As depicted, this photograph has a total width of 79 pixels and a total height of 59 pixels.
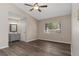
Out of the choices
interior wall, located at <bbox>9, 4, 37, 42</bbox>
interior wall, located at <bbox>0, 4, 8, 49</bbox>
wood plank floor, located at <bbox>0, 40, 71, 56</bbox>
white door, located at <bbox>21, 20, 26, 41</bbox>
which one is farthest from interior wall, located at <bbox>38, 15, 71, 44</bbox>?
interior wall, located at <bbox>0, 4, 8, 49</bbox>

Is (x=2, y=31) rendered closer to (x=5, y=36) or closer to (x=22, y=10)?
(x=5, y=36)

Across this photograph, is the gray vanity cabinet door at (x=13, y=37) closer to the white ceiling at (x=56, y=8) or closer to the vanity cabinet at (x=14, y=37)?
the vanity cabinet at (x=14, y=37)

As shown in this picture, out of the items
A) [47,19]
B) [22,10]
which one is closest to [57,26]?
[47,19]

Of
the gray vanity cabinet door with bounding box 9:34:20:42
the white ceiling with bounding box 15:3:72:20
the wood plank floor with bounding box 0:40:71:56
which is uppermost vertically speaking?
the white ceiling with bounding box 15:3:72:20

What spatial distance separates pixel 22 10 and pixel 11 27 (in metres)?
2.16

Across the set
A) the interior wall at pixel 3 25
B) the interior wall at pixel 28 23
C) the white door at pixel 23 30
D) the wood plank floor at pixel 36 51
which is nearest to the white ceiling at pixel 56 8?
the interior wall at pixel 28 23

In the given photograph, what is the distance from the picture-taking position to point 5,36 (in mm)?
4812

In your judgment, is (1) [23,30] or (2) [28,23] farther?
(1) [23,30]

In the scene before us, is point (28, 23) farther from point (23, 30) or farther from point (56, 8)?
point (56, 8)

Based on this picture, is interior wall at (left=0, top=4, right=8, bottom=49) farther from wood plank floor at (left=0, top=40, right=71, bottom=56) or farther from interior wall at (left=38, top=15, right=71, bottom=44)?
interior wall at (left=38, top=15, right=71, bottom=44)

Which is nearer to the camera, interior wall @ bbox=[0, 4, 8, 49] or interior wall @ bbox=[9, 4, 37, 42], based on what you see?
interior wall @ bbox=[0, 4, 8, 49]

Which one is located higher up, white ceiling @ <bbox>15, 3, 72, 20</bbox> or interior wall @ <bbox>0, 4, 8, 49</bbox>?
white ceiling @ <bbox>15, 3, 72, 20</bbox>

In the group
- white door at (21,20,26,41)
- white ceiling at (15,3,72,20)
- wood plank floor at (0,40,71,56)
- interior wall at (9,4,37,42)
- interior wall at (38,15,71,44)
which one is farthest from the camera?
white door at (21,20,26,41)

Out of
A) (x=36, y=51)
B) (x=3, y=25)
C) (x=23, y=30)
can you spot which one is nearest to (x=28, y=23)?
(x=23, y=30)
